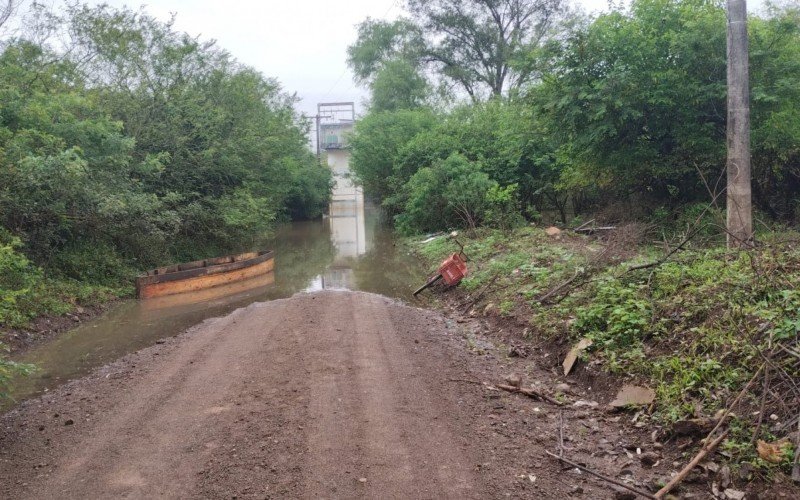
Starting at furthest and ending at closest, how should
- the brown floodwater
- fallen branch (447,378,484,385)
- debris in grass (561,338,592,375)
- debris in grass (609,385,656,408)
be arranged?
the brown floodwater
debris in grass (561,338,592,375)
fallen branch (447,378,484,385)
debris in grass (609,385,656,408)

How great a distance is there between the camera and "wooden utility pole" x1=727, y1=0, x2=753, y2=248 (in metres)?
10.1

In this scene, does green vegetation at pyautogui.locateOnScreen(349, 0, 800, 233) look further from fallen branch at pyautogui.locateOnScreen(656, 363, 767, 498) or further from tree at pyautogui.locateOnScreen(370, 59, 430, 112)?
tree at pyautogui.locateOnScreen(370, 59, 430, 112)

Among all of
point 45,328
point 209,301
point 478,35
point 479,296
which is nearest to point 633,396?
point 479,296

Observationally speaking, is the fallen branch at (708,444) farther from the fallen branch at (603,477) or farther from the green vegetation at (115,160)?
the green vegetation at (115,160)

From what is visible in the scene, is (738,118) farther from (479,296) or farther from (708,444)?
(708,444)

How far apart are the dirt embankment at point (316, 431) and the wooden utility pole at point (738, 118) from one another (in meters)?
5.30

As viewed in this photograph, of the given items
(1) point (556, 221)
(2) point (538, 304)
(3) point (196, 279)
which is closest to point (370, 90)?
(1) point (556, 221)

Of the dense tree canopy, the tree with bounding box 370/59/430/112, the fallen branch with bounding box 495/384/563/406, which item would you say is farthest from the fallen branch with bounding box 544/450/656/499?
the tree with bounding box 370/59/430/112

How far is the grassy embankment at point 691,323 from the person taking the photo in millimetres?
4855

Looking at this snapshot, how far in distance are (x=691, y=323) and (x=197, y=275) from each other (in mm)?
13576

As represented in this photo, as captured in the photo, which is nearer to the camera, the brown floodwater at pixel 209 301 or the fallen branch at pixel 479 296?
the brown floodwater at pixel 209 301

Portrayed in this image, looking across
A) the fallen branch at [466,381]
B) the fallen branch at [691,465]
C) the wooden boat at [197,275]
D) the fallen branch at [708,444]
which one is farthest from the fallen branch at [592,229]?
the fallen branch at [691,465]

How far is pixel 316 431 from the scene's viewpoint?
545cm

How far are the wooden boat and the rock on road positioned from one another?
6.43 metres
